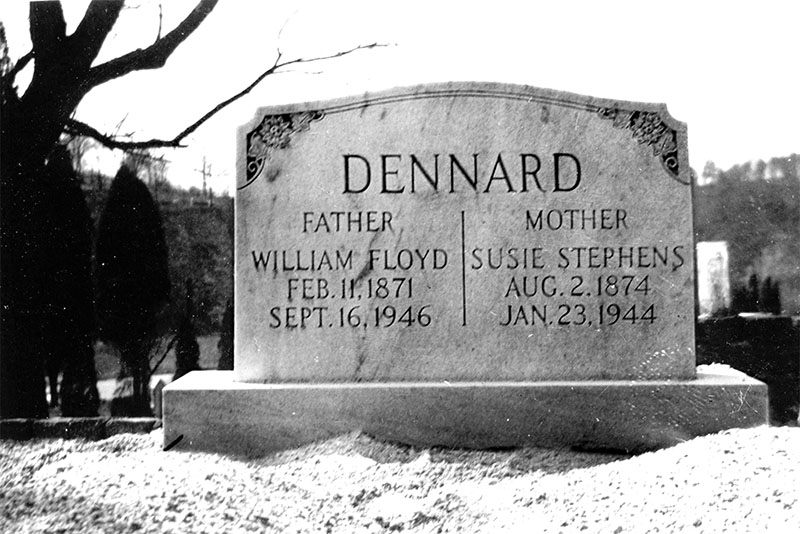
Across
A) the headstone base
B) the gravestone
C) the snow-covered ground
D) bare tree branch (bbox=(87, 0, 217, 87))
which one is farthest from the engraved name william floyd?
bare tree branch (bbox=(87, 0, 217, 87))

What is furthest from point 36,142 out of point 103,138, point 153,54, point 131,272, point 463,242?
point 463,242

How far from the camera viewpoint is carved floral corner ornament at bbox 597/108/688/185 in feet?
13.6

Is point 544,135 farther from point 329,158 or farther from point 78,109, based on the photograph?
point 78,109

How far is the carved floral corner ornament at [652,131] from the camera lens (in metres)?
Answer: 4.14

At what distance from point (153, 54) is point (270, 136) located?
6.13 ft

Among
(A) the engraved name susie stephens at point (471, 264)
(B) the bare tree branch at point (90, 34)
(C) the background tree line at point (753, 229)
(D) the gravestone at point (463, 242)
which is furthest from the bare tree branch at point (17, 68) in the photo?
(C) the background tree line at point (753, 229)

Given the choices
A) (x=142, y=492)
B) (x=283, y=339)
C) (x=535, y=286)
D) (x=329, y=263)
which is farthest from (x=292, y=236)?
(x=142, y=492)

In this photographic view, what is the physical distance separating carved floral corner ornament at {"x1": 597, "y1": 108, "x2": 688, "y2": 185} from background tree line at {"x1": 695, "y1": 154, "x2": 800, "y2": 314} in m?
1.31

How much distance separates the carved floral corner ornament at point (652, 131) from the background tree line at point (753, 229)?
4.29 feet

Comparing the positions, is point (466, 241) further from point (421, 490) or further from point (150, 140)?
point (150, 140)

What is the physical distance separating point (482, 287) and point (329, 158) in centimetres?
106

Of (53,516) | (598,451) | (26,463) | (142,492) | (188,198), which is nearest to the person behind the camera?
(53,516)

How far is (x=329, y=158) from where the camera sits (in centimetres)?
418

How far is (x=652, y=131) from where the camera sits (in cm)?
416
